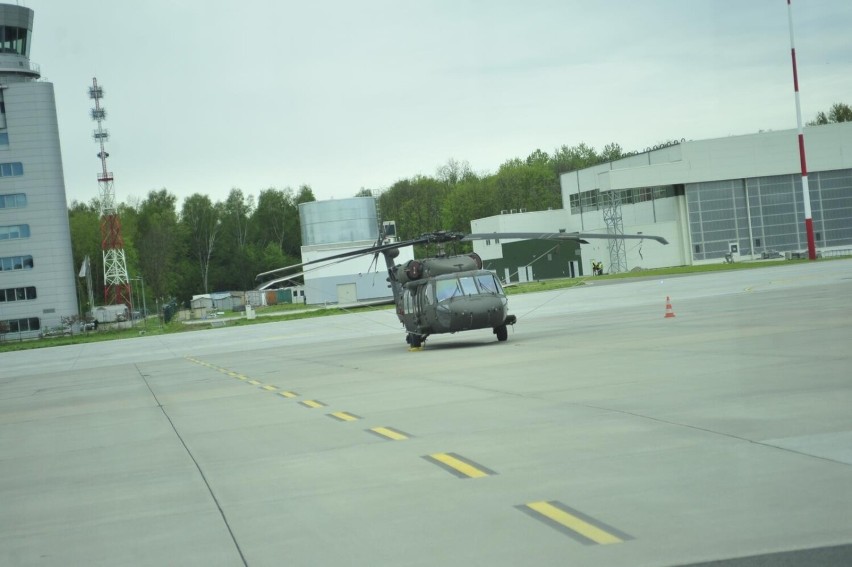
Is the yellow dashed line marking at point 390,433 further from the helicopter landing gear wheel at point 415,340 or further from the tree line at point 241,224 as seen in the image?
the tree line at point 241,224

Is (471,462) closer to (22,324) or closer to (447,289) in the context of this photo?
(447,289)

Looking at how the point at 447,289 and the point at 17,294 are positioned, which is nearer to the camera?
the point at 447,289

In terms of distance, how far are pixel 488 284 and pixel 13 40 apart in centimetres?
8156

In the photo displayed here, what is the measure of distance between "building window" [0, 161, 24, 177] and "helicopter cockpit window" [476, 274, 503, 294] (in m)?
78.3

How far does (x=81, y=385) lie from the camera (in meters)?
29.5

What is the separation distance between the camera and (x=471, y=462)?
31.7 feet

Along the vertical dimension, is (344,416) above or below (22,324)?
below

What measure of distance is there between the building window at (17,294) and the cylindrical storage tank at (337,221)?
86.4 ft

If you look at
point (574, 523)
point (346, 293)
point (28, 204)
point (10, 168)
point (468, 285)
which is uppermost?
point (10, 168)

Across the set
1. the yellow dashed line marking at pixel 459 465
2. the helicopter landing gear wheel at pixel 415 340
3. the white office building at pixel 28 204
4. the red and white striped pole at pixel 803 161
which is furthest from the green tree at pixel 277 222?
the yellow dashed line marking at pixel 459 465

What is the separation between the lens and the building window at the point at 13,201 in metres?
94.8

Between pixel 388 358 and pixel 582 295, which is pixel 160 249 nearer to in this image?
pixel 582 295

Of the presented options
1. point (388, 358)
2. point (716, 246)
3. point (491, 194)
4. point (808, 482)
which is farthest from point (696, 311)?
point (491, 194)

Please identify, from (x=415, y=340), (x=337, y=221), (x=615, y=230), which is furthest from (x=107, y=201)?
(x=415, y=340)
